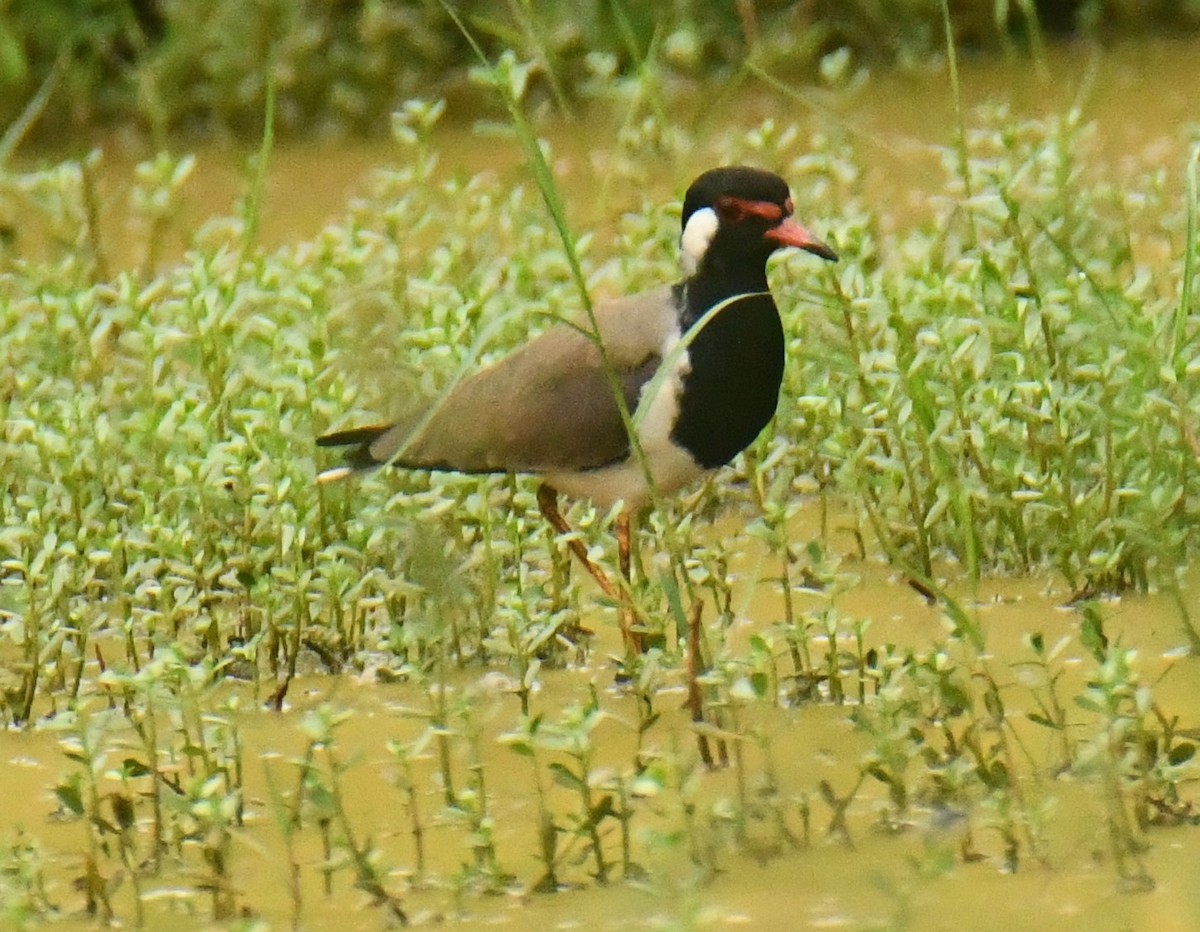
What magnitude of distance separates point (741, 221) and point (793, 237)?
0.37 feet

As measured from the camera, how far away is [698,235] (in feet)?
14.6

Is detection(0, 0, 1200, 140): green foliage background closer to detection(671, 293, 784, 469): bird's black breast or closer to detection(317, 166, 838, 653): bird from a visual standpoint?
detection(317, 166, 838, 653): bird

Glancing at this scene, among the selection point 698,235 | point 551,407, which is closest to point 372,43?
point 698,235

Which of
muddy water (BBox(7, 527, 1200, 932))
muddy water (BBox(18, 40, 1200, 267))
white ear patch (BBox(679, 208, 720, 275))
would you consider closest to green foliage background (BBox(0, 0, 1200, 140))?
muddy water (BBox(18, 40, 1200, 267))

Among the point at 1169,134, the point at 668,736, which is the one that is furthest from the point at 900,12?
the point at 668,736

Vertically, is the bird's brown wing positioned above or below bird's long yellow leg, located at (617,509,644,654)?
above

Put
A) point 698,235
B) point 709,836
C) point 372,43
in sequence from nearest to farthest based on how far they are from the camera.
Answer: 1. point 709,836
2. point 698,235
3. point 372,43

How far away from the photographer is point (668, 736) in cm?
388

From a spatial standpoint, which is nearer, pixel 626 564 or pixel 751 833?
pixel 751 833

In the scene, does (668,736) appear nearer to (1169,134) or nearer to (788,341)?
(788,341)

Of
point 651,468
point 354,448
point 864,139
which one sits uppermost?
point 864,139

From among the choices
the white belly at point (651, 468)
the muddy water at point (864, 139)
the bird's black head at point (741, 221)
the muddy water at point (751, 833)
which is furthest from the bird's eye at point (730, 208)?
the muddy water at point (864, 139)

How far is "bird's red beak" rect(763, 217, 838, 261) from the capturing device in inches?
169

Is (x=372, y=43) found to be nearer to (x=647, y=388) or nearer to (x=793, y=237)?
(x=793, y=237)
